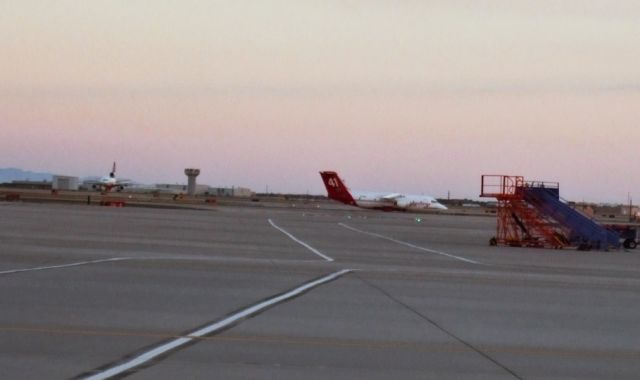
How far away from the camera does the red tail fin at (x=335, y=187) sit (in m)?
104

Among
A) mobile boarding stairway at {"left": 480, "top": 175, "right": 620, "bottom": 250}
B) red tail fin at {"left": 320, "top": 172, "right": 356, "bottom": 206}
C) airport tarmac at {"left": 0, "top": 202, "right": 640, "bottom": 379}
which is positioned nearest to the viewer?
airport tarmac at {"left": 0, "top": 202, "right": 640, "bottom": 379}

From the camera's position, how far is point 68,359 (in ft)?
32.3

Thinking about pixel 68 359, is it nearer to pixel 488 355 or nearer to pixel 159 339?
pixel 159 339

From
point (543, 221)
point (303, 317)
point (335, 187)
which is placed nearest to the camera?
point (303, 317)

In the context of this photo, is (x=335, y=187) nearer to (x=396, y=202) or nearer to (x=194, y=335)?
(x=396, y=202)

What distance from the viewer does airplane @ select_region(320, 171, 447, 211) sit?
4122 inches

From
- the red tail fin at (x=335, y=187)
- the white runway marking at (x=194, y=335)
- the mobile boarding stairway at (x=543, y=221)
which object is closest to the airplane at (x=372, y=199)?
the red tail fin at (x=335, y=187)

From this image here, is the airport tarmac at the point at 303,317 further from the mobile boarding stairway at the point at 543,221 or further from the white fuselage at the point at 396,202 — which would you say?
the white fuselage at the point at 396,202

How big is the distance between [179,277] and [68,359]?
1030 centimetres

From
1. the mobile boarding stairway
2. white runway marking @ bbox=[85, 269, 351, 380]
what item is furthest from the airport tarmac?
the mobile boarding stairway

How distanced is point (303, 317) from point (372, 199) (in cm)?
9677

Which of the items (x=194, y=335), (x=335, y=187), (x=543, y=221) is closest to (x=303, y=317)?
(x=194, y=335)

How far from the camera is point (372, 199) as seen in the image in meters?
110

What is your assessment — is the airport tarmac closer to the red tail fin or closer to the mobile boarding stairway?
the mobile boarding stairway
